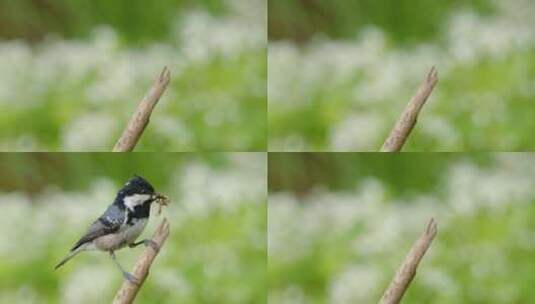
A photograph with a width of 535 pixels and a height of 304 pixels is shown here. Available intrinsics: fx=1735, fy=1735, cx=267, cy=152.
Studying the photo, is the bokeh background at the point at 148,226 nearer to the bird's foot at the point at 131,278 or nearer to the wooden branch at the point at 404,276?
the bird's foot at the point at 131,278

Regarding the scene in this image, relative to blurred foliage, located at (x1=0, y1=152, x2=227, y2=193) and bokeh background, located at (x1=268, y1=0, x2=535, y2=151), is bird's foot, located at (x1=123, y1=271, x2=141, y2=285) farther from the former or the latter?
bokeh background, located at (x1=268, y1=0, x2=535, y2=151)

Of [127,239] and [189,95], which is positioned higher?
[189,95]

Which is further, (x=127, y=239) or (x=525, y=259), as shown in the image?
(x=525, y=259)

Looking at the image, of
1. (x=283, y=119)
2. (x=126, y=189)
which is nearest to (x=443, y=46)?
(x=283, y=119)

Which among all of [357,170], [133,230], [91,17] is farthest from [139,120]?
[357,170]

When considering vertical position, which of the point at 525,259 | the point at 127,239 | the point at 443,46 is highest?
Result: the point at 443,46

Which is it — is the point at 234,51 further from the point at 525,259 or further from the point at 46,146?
the point at 525,259

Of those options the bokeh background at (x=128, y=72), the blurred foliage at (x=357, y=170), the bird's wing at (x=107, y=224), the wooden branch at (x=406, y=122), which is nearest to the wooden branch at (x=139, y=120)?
the bokeh background at (x=128, y=72)
